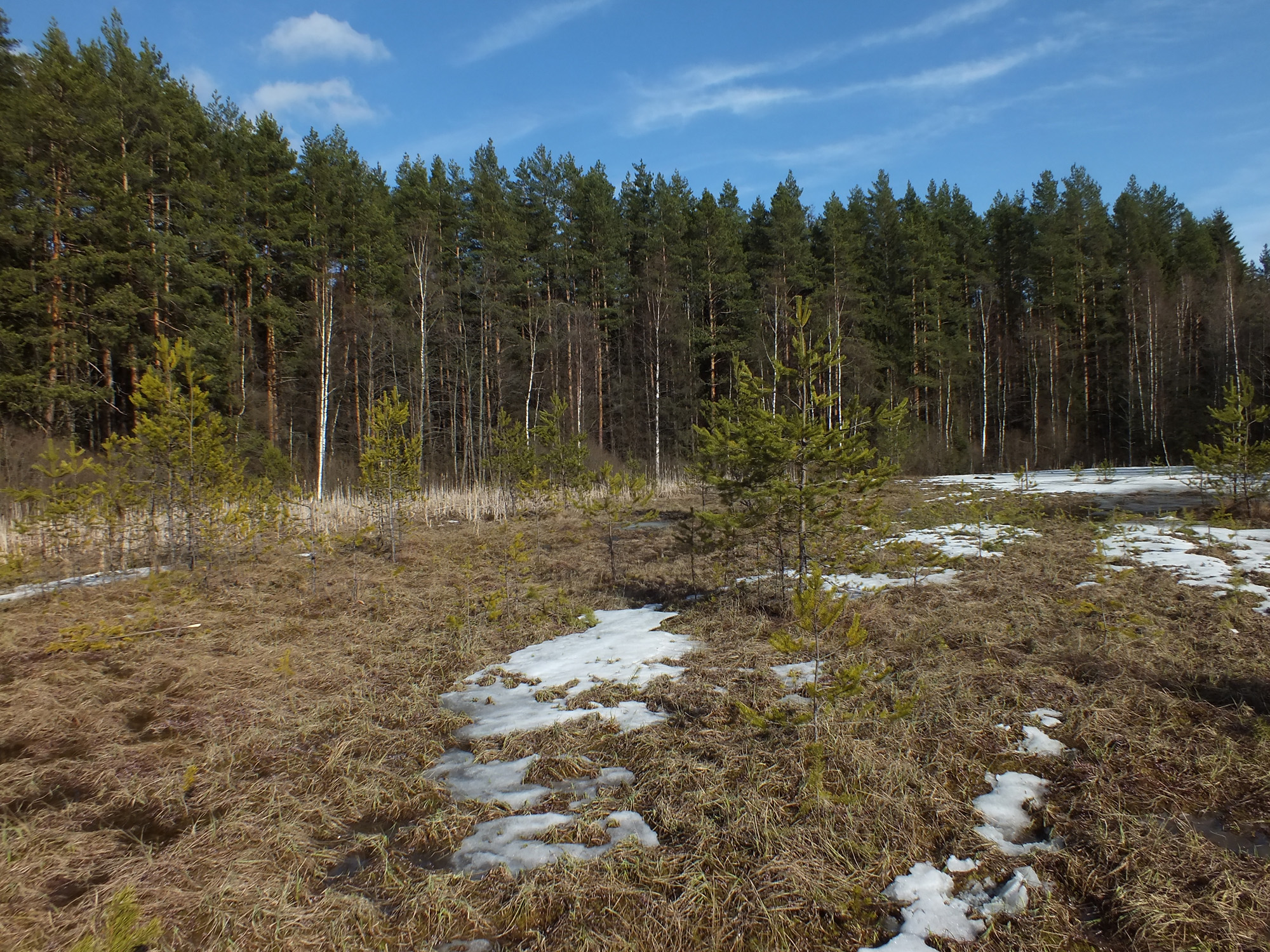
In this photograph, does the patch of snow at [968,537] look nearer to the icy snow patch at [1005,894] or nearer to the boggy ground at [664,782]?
the boggy ground at [664,782]

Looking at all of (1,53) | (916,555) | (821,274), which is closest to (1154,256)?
(821,274)

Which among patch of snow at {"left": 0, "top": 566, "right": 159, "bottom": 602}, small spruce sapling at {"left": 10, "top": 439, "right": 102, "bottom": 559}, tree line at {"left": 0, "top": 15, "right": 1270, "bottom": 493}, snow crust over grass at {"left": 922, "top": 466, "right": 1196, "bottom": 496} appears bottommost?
patch of snow at {"left": 0, "top": 566, "right": 159, "bottom": 602}

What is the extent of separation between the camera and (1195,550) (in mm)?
7488

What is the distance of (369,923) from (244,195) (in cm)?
2371

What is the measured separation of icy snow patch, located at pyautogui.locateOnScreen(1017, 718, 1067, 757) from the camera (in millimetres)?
3240

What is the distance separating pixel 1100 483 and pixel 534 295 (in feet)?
66.6

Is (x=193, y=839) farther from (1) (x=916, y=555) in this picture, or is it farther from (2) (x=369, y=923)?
(1) (x=916, y=555)

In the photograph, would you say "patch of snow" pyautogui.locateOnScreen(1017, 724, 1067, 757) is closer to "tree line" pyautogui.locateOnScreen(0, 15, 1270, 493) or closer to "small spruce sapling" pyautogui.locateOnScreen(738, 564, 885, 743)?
"small spruce sapling" pyautogui.locateOnScreen(738, 564, 885, 743)

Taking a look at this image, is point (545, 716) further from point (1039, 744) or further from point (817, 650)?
point (1039, 744)

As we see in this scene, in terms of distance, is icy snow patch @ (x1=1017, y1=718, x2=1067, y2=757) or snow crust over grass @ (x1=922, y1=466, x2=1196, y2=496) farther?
snow crust over grass @ (x1=922, y1=466, x2=1196, y2=496)

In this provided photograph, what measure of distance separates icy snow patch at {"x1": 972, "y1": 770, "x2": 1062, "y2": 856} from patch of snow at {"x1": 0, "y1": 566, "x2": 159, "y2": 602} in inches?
343

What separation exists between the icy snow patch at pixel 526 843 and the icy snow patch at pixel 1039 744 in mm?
2088

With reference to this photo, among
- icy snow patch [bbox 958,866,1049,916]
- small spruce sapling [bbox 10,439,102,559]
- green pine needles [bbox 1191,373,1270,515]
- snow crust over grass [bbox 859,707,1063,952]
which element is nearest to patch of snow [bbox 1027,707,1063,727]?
snow crust over grass [bbox 859,707,1063,952]

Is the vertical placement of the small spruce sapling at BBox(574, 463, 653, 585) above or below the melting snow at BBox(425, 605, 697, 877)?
above
